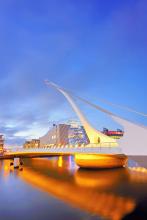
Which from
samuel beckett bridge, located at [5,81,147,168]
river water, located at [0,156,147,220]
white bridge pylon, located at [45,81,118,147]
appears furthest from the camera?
white bridge pylon, located at [45,81,118,147]

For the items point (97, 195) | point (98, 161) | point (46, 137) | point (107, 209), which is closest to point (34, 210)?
point (107, 209)

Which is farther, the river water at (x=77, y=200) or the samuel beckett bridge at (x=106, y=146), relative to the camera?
the samuel beckett bridge at (x=106, y=146)

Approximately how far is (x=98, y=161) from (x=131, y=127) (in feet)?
45.7

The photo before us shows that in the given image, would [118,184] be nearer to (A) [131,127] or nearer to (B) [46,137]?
(A) [131,127]

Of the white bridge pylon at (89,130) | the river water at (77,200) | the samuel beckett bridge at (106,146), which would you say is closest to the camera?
the river water at (77,200)

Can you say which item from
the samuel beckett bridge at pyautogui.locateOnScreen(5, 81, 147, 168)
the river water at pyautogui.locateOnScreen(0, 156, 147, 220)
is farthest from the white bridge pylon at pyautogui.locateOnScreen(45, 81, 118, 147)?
the river water at pyautogui.locateOnScreen(0, 156, 147, 220)

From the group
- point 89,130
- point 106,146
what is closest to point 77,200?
point 106,146

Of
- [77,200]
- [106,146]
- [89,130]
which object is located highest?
[89,130]

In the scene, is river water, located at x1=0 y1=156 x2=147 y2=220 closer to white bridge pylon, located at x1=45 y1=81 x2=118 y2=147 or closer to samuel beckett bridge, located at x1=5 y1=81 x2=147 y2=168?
samuel beckett bridge, located at x1=5 y1=81 x2=147 y2=168

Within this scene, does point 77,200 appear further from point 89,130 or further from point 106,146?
point 89,130

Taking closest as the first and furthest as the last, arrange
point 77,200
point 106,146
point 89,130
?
1. point 77,200
2. point 106,146
3. point 89,130

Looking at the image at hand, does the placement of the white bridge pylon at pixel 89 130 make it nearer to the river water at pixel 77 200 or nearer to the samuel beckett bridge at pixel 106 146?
the samuel beckett bridge at pixel 106 146

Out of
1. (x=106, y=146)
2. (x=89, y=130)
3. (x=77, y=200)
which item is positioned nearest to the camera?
(x=77, y=200)

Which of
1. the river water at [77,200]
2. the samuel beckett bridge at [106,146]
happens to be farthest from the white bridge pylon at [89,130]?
the river water at [77,200]
